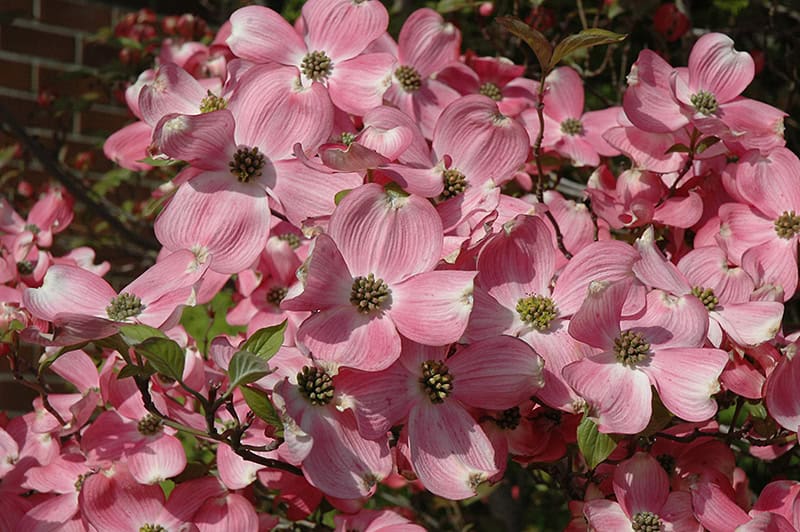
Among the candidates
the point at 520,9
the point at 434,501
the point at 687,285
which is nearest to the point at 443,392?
the point at 687,285

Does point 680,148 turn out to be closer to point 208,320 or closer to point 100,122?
point 208,320

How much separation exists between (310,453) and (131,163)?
55 centimetres

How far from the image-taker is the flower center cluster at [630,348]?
0.77 metres

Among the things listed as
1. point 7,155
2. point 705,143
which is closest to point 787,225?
point 705,143

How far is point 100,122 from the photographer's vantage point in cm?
262

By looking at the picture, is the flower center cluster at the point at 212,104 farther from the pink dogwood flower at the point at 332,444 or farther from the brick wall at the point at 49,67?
the brick wall at the point at 49,67

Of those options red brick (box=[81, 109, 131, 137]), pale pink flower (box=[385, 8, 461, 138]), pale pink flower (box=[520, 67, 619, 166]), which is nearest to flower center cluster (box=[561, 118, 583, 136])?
pale pink flower (box=[520, 67, 619, 166])

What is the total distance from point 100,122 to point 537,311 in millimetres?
2131

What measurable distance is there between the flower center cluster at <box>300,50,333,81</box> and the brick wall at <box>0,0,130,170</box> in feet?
5.04

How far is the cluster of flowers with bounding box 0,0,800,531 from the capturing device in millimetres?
749

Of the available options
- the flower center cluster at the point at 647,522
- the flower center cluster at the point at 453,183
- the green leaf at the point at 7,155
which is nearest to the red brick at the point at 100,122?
the green leaf at the point at 7,155

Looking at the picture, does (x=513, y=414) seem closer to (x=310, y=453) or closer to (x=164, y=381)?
(x=310, y=453)

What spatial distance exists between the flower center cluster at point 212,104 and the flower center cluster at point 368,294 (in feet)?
0.94

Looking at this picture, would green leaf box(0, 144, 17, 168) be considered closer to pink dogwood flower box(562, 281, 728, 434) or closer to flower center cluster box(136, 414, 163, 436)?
flower center cluster box(136, 414, 163, 436)
